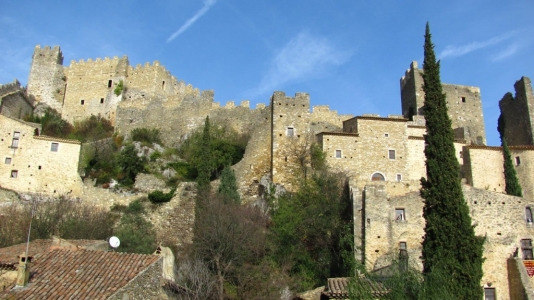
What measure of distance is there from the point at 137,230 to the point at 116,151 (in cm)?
1381

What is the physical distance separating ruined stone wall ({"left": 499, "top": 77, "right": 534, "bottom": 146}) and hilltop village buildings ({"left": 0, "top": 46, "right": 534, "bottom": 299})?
0.30 ft

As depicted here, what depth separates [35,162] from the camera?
39750mm

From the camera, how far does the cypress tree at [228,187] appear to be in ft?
118

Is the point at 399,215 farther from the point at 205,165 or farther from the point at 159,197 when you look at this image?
the point at 159,197

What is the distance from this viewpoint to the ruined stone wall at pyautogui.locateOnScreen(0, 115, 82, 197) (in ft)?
128

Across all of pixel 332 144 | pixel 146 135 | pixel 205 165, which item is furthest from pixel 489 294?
pixel 146 135

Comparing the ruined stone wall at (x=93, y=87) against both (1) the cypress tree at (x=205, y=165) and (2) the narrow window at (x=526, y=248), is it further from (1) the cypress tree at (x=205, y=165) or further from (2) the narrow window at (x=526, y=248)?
(2) the narrow window at (x=526, y=248)

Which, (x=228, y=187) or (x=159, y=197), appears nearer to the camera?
(x=228, y=187)

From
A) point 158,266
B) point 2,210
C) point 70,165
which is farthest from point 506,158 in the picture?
point 2,210

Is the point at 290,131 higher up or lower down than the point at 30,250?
higher up

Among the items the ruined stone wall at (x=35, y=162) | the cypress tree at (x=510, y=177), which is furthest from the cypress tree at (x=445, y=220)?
the ruined stone wall at (x=35, y=162)

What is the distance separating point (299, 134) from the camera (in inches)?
1626

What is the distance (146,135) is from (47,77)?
16422mm

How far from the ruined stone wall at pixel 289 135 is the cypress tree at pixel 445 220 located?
1578 cm
